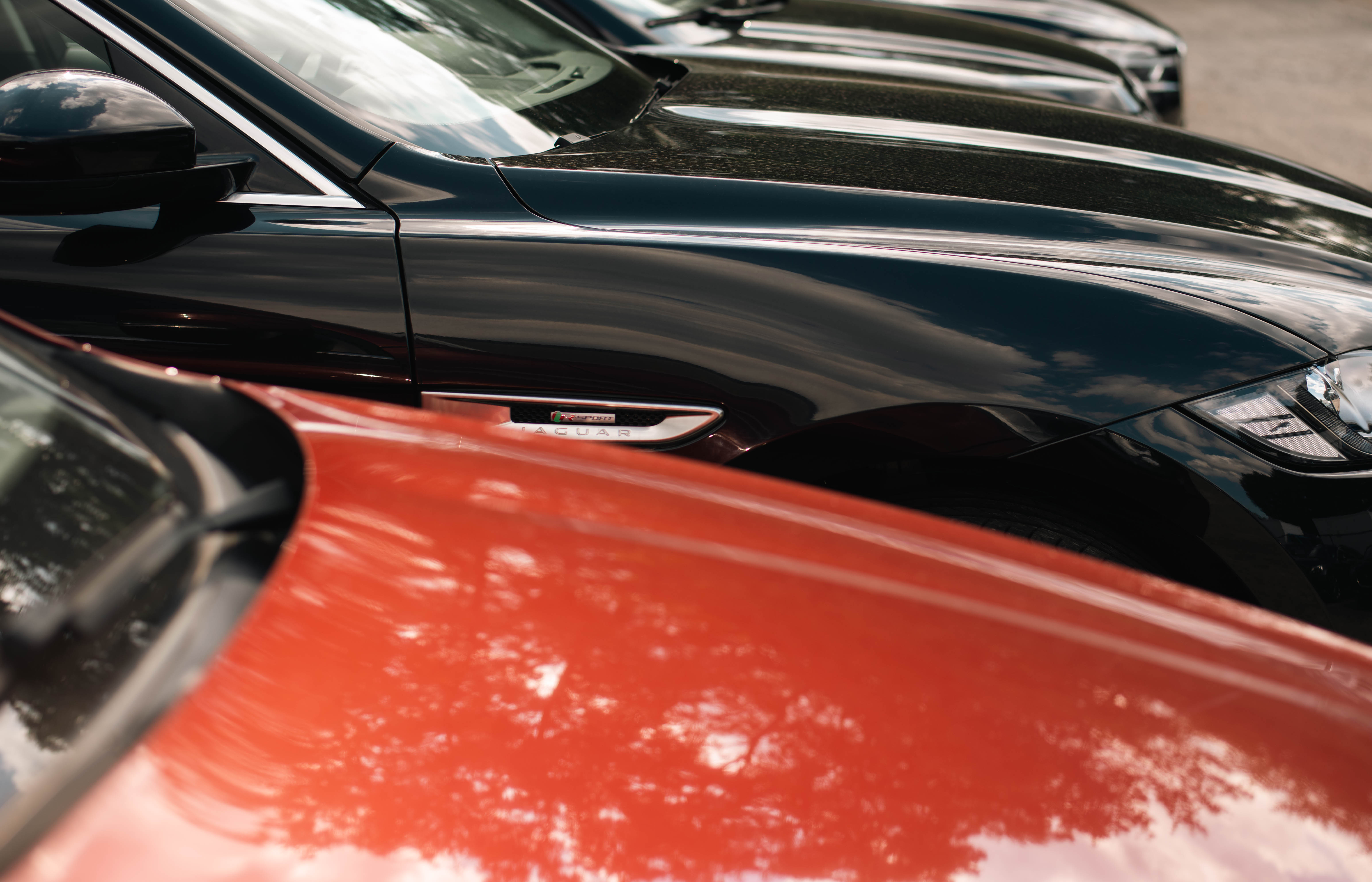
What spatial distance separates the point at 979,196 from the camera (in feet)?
6.58

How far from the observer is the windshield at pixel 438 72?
1.97 meters

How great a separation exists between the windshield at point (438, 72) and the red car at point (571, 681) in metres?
0.88

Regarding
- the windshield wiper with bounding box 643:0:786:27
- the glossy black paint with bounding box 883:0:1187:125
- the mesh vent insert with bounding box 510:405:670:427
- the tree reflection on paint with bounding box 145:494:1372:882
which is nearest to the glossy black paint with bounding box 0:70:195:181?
the mesh vent insert with bounding box 510:405:670:427

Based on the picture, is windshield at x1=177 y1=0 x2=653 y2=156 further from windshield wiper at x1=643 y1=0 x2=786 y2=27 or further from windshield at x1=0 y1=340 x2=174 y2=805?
windshield wiper at x1=643 y1=0 x2=786 y2=27

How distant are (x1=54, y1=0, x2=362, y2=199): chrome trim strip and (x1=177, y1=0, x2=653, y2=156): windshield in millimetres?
130

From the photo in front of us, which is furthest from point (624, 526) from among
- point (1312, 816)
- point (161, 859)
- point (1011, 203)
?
point (1011, 203)

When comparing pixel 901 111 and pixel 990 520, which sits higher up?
pixel 901 111

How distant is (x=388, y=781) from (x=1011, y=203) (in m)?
1.63

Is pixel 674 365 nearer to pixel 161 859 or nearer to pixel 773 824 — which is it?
pixel 773 824

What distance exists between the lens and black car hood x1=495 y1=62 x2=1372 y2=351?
73.7 inches

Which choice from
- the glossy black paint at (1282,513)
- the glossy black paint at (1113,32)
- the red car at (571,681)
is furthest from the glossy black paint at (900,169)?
the glossy black paint at (1113,32)

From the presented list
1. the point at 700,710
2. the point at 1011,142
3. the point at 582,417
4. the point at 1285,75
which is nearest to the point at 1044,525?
the point at 582,417

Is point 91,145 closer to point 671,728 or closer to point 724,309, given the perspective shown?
point 724,309

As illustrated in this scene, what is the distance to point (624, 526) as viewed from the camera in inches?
48.4
